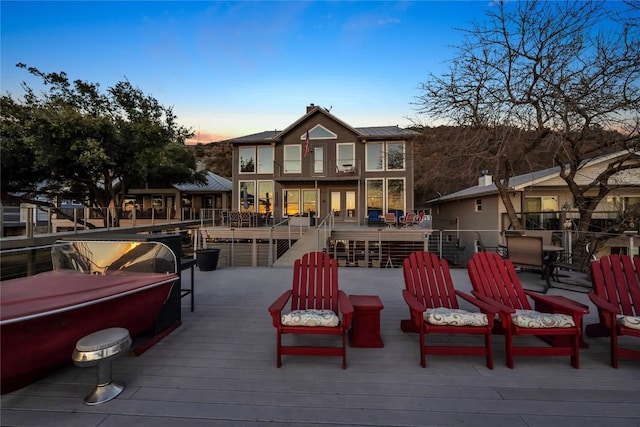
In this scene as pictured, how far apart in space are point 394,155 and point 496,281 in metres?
13.5

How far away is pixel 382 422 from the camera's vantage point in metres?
1.91

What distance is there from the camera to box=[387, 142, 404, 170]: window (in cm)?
1598

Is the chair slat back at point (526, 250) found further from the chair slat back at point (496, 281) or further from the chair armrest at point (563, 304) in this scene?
the chair armrest at point (563, 304)

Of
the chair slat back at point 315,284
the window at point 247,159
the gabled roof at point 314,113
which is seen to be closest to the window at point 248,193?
the window at point 247,159

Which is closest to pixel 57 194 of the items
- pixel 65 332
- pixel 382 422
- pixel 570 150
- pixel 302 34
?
pixel 302 34

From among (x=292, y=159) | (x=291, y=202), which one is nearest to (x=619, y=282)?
(x=291, y=202)

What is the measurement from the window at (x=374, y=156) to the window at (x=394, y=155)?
1.49 ft

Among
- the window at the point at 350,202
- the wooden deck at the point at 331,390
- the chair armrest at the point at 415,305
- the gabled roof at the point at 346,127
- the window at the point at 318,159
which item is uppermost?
the gabled roof at the point at 346,127

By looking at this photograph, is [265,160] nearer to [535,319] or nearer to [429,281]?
[429,281]

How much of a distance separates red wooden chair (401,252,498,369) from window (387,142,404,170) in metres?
13.2

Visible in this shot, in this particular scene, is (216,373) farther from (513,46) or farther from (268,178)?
(268,178)

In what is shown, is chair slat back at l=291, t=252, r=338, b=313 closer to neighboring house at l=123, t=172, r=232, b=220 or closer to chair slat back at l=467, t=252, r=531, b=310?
chair slat back at l=467, t=252, r=531, b=310

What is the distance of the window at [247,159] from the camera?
17609 mm

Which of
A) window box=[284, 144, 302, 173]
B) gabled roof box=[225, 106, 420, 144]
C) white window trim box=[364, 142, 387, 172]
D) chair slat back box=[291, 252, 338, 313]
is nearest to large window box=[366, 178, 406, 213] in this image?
white window trim box=[364, 142, 387, 172]
